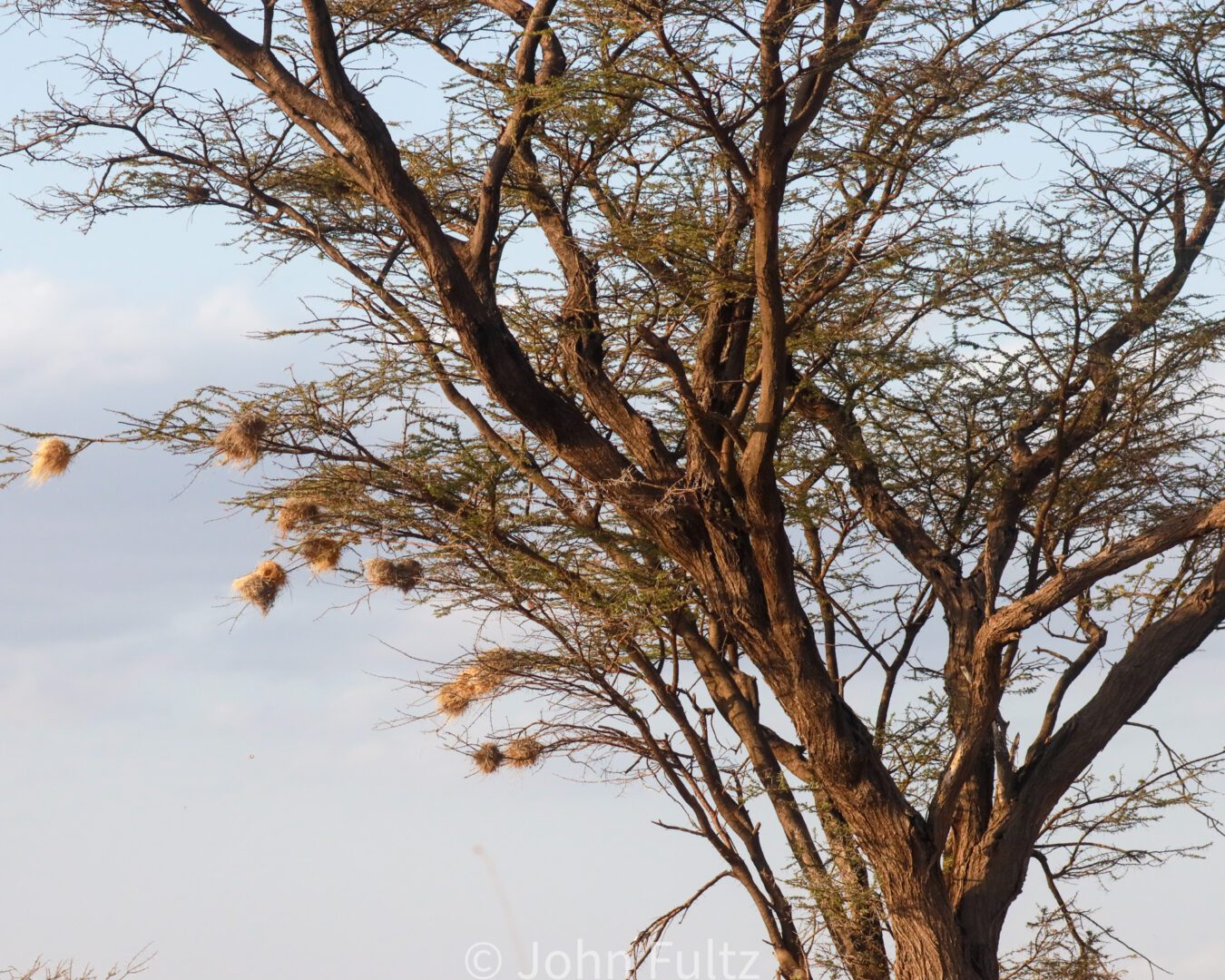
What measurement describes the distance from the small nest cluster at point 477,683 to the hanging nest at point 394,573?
704 millimetres

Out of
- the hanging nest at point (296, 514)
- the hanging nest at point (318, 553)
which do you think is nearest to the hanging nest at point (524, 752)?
the hanging nest at point (318, 553)

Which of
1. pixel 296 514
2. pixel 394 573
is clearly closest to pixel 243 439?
pixel 296 514

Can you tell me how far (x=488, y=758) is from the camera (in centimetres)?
764

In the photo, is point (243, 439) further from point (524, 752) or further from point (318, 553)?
point (524, 752)

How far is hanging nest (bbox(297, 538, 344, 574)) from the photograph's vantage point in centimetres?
703

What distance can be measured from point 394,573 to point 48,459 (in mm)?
1605

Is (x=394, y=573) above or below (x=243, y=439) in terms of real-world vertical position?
below

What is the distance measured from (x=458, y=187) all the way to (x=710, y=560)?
2.43m

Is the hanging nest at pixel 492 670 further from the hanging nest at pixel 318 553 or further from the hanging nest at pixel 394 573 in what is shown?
the hanging nest at pixel 318 553

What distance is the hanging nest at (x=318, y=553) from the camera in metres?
7.03

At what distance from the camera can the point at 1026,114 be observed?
6.78 m

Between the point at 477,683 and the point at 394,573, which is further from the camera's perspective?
the point at 477,683

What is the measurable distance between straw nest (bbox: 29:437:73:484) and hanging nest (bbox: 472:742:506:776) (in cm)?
253

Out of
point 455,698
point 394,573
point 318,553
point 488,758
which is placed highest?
point 318,553
